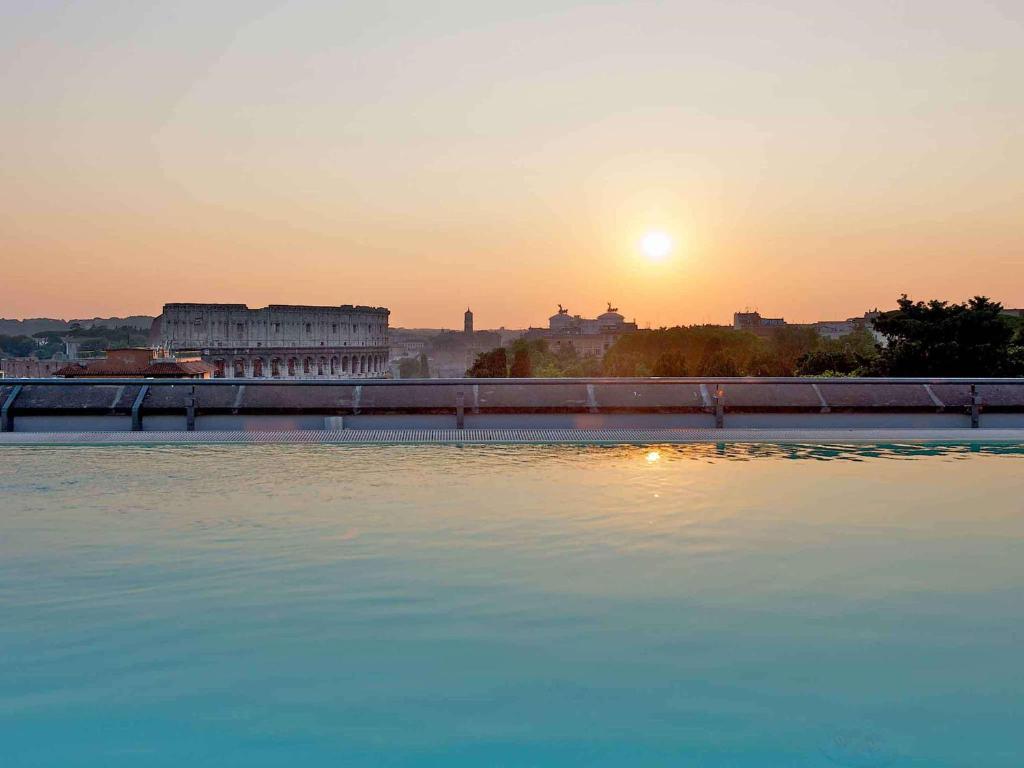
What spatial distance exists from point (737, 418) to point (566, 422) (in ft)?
11.3

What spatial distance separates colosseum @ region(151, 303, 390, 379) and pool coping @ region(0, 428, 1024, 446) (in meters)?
117

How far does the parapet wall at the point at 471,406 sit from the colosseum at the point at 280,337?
115255 millimetres

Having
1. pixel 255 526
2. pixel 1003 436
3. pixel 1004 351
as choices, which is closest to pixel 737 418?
pixel 1003 436

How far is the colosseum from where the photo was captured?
13900 centimetres

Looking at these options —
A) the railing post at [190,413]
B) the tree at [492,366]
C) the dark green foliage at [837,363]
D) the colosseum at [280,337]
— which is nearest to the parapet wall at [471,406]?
the railing post at [190,413]

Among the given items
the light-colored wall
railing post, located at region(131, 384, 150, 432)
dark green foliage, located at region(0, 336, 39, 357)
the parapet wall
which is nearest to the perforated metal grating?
railing post, located at region(131, 384, 150, 432)

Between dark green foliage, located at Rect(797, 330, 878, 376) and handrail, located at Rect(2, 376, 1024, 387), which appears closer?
handrail, located at Rect(2, 376, 1024, 387)

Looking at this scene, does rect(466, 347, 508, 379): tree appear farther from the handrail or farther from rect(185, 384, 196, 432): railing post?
rect(185, 384, 196, 432): railing post

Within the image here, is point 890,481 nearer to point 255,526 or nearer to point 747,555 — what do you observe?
point 747,555

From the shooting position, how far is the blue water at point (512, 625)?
5445mm

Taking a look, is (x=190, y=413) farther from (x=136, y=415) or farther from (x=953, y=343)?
(x=953, y=343)

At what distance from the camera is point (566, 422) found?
19.0 m

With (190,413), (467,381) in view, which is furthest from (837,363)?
(190,413)

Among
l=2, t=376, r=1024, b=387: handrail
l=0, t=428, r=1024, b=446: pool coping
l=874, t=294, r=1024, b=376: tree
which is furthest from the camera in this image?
l=874, t=294, r=1024, b=376: tree
